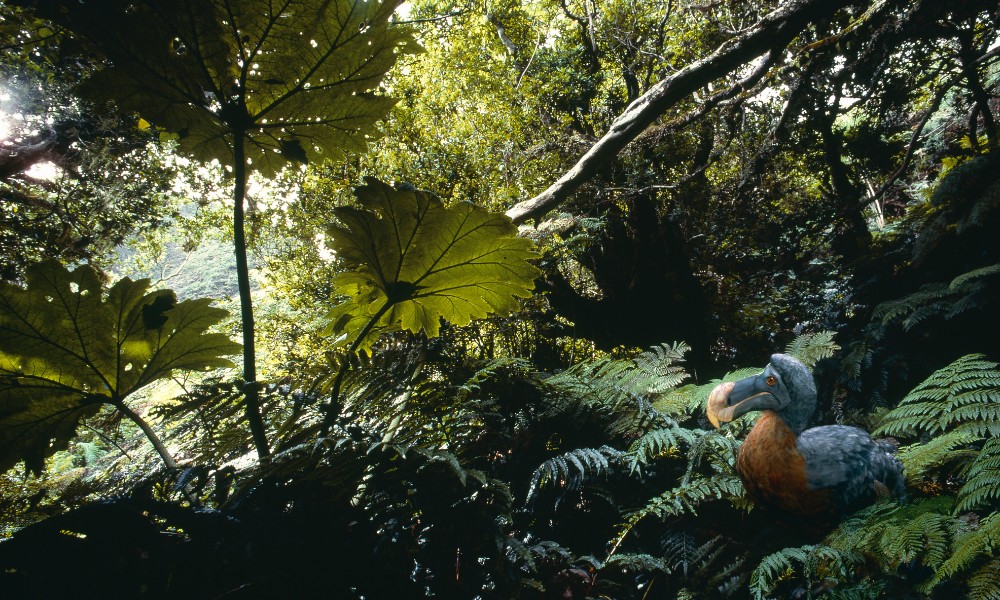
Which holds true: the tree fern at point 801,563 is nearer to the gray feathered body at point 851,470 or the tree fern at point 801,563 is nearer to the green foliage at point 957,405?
the gray feathered body at point 851,470

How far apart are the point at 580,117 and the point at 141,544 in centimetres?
680

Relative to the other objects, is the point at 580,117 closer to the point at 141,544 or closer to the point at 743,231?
the point at 743,231

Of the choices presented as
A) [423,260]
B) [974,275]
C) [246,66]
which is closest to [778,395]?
[423,260]

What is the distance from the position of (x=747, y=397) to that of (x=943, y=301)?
81.3 inches

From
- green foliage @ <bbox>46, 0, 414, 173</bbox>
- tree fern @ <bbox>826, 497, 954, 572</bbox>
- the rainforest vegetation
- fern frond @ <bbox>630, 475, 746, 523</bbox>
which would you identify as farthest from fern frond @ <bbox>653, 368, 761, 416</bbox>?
green foliage @ <bbox>46, 0, 414, 173</bbox>

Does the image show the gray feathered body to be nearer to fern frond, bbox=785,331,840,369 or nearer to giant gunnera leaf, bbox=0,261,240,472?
fern frond, bbox=785,331,840,369

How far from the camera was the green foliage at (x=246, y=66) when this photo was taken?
3.06ft

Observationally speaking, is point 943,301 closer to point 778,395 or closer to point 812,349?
point 812,349

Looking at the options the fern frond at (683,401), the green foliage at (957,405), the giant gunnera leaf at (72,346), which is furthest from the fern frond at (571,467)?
the giant gunnera leaf at (72,346)

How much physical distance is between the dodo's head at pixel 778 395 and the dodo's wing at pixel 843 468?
7 cm

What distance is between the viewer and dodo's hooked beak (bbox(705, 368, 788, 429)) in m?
1.11

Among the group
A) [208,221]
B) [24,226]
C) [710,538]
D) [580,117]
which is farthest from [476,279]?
[208,221]

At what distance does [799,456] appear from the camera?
3.51ft

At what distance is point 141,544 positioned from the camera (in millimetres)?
659
